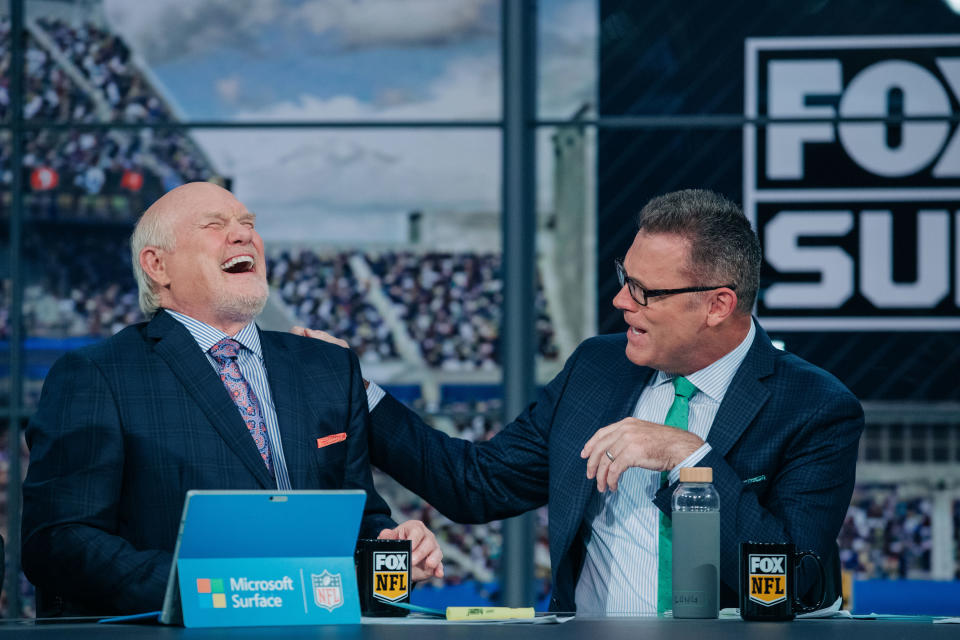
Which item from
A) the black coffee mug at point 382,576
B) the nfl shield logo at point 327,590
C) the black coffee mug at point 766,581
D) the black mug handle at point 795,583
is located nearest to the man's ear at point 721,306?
the black mug handle at point 795,583

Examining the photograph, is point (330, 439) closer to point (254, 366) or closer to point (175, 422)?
point (254, 366)

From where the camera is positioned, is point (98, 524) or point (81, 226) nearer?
point (98, 524)

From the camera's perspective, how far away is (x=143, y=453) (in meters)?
2.72

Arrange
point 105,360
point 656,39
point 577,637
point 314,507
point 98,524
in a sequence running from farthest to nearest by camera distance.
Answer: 1. point 656,39
2. point 105,360
3. point 98,524
4. point 314,507
5. point 577,637

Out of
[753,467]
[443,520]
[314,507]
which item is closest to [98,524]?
[314,507]

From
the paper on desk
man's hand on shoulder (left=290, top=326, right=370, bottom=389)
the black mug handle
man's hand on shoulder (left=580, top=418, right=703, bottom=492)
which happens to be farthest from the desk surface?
man's hand on shoulder (left=290, top=326, right=370, bottom=389)

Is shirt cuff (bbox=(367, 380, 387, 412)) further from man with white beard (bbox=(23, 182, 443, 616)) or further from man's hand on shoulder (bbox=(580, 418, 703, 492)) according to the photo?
man's hand on shoulder (bbox=(580, 418, 703, 492))

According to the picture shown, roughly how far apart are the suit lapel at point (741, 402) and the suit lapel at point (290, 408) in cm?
93

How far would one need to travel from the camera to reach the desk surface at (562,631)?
2021mm

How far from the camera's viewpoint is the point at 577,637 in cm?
201

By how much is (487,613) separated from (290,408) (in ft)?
2.73

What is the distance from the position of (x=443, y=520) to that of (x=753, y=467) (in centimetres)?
348

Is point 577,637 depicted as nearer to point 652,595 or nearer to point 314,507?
point 314,507

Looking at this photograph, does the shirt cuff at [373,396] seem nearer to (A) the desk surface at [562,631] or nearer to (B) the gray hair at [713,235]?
(B) the gray hair at [713,235]
